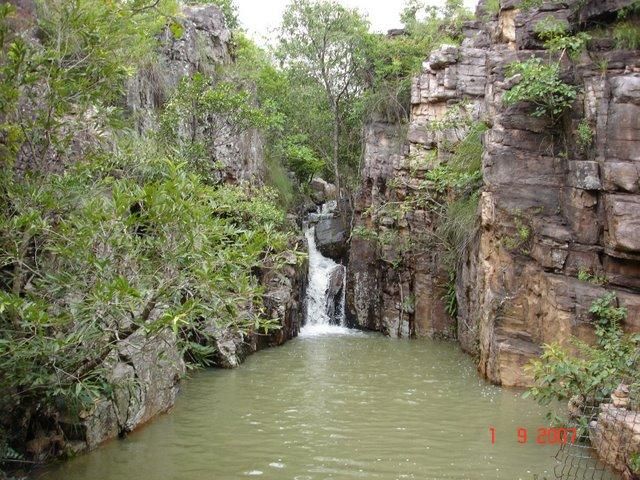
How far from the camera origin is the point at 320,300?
19.7m

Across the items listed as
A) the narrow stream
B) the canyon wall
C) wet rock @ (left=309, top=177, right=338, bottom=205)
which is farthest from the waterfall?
wet rock @ (left=309, top=177, right=338, bottom=205)

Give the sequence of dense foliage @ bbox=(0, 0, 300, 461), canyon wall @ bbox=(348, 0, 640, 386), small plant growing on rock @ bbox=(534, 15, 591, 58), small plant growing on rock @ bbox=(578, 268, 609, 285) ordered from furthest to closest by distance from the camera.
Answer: small plant growing on rock @ bbox=(534, 15, 591, 58)
small plant growing on rock @ bbox=(578, 268, 609, 285)
canyon wall @ bbox=(348, 0, 640, 386)
dense foliage @ bbox=(0, 0, 300, 461)

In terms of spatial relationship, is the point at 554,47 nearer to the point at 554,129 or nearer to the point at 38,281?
the point at 554,129

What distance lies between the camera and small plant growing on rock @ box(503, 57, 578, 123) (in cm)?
1164

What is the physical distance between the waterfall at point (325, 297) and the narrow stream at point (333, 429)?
214 inches

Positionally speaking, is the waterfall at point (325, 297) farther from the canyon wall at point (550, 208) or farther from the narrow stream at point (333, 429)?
the narrow stream at point (333, 429)

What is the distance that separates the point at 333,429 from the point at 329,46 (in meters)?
17.4

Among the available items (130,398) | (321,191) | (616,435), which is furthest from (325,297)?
(616,435)

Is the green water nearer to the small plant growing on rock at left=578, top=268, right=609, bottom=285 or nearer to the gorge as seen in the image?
the gorge

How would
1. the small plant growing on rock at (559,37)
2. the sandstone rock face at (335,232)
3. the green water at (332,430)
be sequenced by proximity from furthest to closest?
the sandstone rock face at (335,232)
the small plant growing on rock at (559,37)
the green water at (332,430)

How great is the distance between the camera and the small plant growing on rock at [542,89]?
38.2 ft

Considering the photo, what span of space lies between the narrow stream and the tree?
39.9 ft
